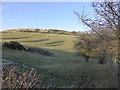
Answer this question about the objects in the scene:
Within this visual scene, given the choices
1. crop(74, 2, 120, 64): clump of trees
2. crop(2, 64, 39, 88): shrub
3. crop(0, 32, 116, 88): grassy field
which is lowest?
crop(0, 32, 116, 88): grassy field

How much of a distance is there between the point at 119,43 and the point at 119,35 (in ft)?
1.46

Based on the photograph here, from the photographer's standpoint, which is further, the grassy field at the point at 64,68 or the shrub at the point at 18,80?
the grassy field at the point at 64,68

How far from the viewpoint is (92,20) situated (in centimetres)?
855

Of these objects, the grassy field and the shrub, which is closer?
the shrub

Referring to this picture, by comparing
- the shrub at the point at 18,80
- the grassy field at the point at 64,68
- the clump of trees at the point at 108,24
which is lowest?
the grassy field at the point at 64,68

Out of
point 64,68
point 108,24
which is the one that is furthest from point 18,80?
point 64,68

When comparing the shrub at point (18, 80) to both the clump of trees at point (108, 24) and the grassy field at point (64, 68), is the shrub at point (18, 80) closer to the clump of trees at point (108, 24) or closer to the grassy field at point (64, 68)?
the grassy field at point (64, 68)

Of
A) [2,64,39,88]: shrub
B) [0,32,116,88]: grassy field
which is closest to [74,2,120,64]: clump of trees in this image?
[0,32,116,88]: grassy field

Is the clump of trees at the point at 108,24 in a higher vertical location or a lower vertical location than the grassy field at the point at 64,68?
higher

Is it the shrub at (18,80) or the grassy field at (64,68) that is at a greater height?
the shrub at (18,80)

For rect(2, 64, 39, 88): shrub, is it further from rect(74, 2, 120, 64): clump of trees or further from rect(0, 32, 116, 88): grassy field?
rect(74, 2, 120, 64): clump of trees

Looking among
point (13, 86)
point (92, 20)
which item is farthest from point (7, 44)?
point (13, 86)

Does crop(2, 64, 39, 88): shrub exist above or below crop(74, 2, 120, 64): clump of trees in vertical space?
below

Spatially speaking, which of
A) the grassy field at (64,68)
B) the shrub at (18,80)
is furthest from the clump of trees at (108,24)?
the shrub at (18,80)
